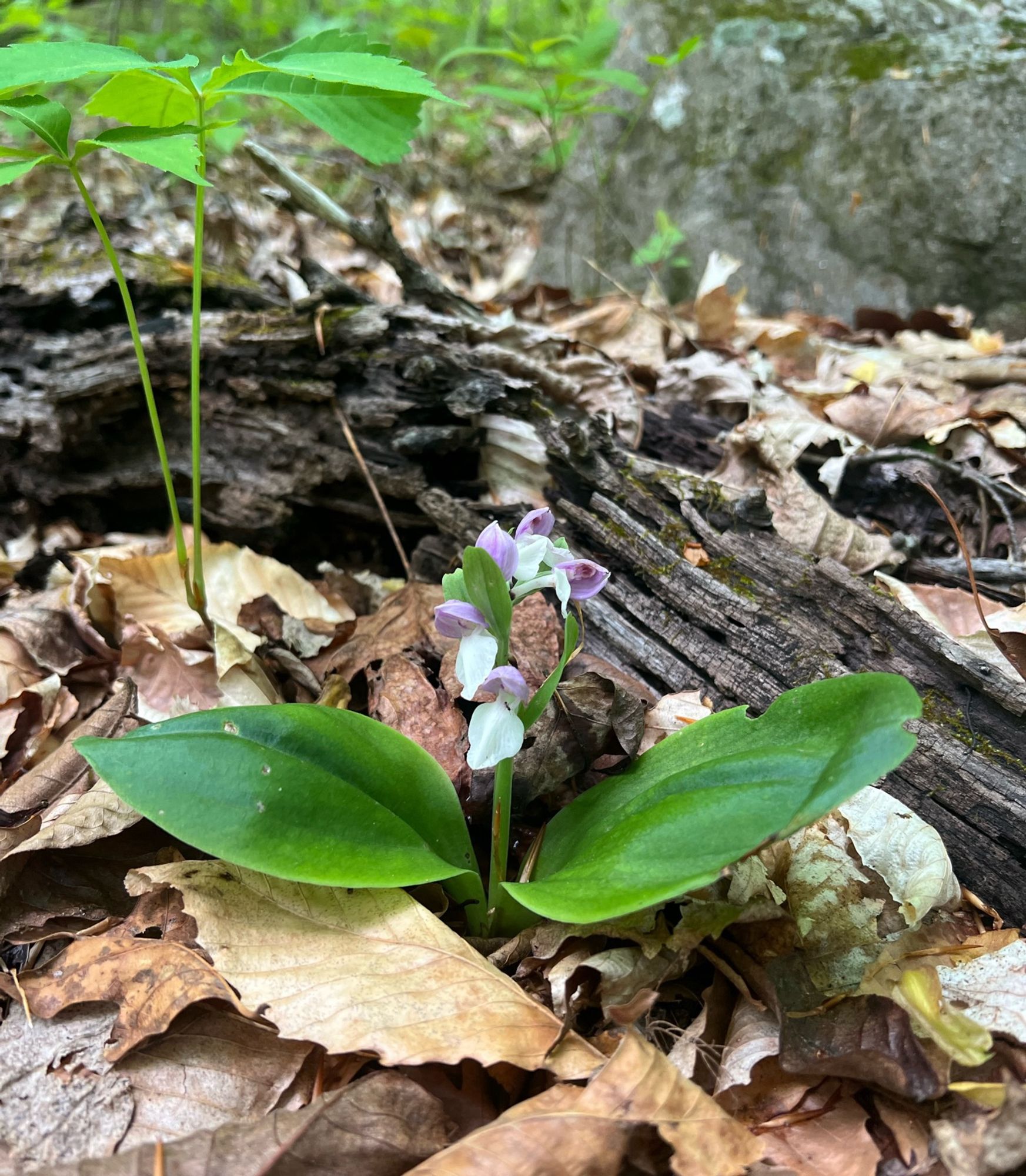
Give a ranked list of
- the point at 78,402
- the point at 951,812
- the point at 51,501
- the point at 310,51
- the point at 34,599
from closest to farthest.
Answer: the point at 951,812 → the point at 310,51 → the point at 34,599 → the point at 78,402 → the point at 51,501

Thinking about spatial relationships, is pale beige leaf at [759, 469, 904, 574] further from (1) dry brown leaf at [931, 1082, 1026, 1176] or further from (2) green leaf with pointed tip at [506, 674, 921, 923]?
(1) dry brown leaf at [931, 1082, 1026, 1176]

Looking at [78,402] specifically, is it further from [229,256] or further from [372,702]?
[372,702]

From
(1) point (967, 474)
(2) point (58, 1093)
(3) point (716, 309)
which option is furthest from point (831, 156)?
(2) point (58, 1093)

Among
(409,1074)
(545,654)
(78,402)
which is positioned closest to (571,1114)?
(409,1074)

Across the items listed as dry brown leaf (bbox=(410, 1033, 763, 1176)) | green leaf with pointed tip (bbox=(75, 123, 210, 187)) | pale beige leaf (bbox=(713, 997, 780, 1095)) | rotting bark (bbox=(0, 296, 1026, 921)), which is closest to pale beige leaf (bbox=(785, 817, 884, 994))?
pale beige leaf (bbox=(713, 997, 780, 1095))

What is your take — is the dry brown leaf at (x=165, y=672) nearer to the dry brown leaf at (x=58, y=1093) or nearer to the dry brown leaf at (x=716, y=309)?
the dry brown leaf at (x=58, y=1093)

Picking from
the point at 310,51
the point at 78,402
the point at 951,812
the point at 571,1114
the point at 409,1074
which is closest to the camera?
the point at 571,1114

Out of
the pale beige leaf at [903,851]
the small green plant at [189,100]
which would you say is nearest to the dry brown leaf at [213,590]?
the small green plant at [189,100]
